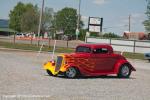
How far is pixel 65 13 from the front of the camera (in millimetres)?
180875

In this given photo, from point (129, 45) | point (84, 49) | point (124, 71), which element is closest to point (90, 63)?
point (84, 49)

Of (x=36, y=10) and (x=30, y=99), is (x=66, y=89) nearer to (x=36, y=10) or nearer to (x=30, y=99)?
(x=30, y=99)

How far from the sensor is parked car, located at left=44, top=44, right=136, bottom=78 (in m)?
21.7

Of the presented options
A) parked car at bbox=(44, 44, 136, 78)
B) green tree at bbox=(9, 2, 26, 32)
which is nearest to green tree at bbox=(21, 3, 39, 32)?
green tree at bbox=(9, 2, 26, 32)

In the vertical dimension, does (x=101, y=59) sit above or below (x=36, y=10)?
below

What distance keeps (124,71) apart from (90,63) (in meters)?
2.03


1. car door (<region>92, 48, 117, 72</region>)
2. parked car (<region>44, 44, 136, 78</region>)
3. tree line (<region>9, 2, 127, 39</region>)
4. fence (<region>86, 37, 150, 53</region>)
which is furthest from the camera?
tree line (<region>9, 2, 127, 39</region>)

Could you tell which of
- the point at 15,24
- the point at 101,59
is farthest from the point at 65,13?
the point at 101,59

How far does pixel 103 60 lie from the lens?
22.7 meters

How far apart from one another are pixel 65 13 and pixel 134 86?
534 ft

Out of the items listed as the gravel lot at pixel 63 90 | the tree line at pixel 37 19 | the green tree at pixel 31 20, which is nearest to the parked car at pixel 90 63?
the gravel lot at pixel 63 90

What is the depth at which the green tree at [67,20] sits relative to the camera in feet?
555

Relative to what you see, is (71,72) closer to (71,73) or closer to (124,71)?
(71,73)

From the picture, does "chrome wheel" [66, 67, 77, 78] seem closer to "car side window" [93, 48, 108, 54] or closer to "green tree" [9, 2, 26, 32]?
"car side window" [93, 48, 108, 54]
